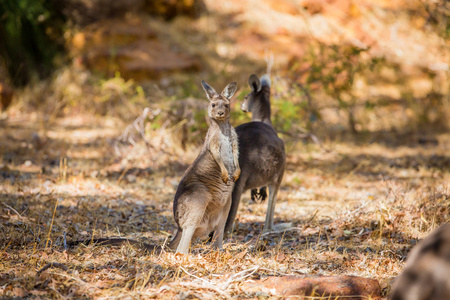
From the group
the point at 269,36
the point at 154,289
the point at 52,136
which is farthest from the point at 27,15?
the point at 154,289

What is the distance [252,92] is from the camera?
602 cm

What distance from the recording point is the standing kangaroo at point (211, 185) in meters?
3.95

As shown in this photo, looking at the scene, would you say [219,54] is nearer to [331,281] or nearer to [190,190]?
[190,190]

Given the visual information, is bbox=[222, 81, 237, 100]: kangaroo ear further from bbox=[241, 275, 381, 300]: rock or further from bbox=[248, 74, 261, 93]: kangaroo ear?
bbox=[241, 275, 381, 300]: rock

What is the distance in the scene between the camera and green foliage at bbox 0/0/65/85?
10.8m

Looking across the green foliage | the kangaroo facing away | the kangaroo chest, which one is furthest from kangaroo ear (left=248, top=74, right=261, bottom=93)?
the green foliage

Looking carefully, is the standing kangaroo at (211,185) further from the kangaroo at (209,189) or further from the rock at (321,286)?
the rock at (321,286)

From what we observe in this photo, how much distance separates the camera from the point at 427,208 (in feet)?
16.1

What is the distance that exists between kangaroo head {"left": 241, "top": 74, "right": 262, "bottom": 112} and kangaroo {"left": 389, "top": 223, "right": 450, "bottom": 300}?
3.96m

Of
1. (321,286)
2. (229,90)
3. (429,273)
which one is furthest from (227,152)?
(429,273)

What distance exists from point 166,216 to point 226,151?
183 centimetres

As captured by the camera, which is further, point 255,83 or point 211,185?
point 255,83

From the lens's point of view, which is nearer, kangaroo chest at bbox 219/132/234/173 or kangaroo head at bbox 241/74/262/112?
kangaroo chest at bbox 219/132/234/173

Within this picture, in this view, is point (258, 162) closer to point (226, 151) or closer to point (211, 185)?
point (226, 151)
